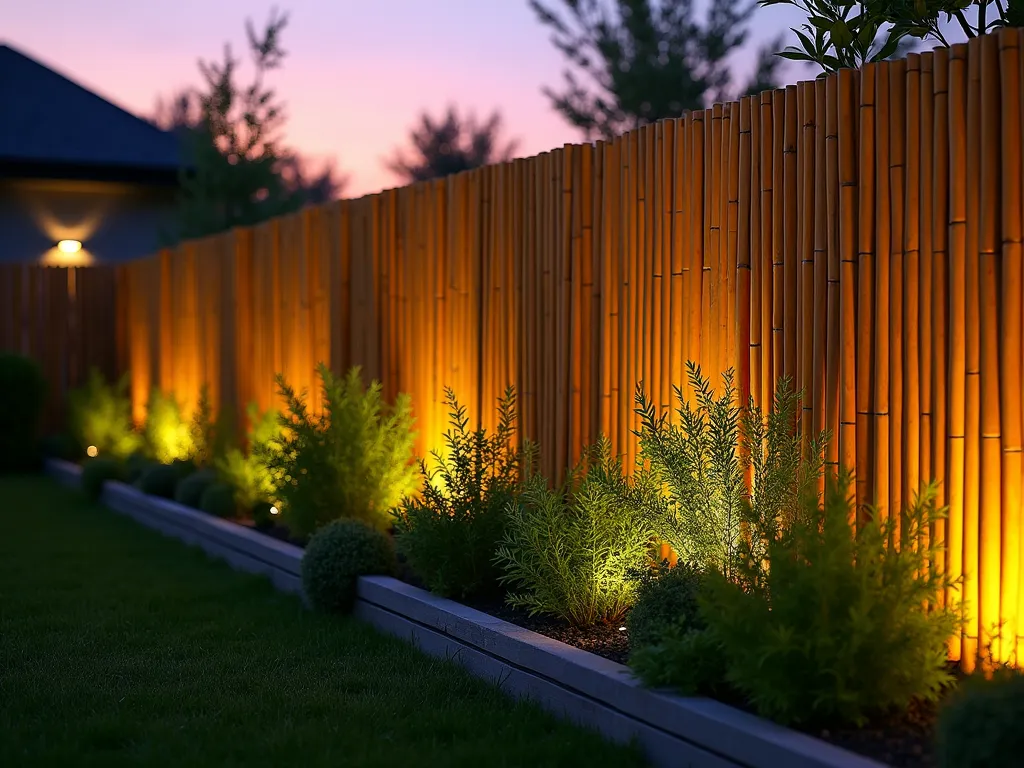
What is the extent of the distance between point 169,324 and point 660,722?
8306mm

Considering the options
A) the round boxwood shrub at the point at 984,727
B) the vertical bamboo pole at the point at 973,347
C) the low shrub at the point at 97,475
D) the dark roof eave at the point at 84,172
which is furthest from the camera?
the dark roof eave at the point at 84,172

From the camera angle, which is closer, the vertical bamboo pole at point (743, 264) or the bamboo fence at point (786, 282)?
the bamboo fence at point (786, 282)

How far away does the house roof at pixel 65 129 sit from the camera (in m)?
16.0

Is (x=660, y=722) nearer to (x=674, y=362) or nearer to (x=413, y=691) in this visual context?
(x=413, y=691)

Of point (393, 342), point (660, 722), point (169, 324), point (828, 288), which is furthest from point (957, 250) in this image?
point (169, 324)

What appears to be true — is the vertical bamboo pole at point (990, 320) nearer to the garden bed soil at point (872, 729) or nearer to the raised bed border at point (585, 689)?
the garden bed soil at point (872, 729)

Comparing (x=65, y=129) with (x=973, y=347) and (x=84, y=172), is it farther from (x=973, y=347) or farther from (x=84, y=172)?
(x=973, y=347)

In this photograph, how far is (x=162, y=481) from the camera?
27.5 ft

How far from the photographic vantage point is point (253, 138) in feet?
54.9

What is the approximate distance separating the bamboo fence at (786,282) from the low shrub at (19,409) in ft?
19.5

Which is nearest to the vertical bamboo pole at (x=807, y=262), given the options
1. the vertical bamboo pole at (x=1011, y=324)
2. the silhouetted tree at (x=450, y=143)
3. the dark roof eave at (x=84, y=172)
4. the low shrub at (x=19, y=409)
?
the vertical bamboo pole at (x=1011, y=324)

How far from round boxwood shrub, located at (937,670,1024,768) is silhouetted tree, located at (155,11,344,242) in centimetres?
1461

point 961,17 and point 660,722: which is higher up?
point 961,17

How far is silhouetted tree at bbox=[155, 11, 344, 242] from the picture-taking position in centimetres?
1614
